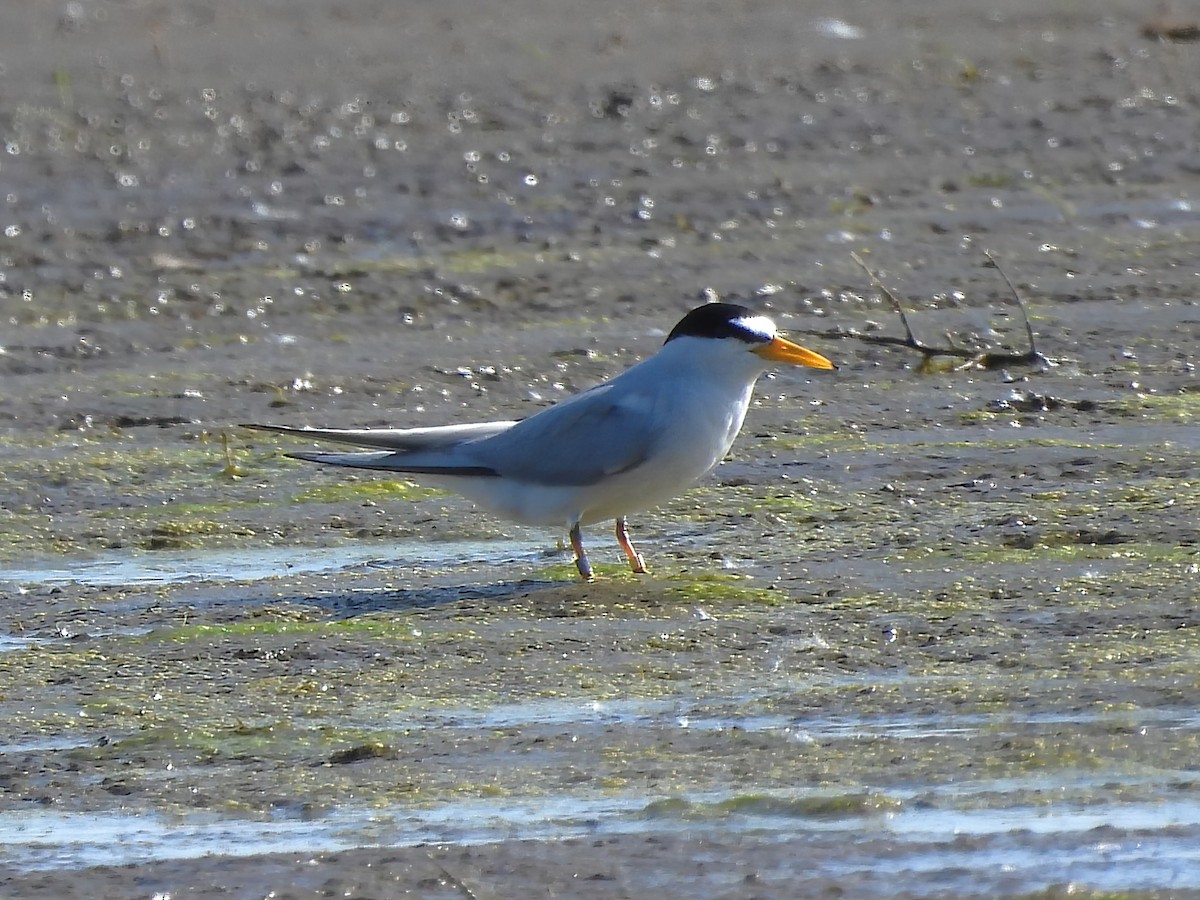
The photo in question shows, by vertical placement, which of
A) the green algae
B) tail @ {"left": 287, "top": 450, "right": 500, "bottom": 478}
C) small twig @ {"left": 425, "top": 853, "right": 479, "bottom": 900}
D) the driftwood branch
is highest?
the driftwood branch

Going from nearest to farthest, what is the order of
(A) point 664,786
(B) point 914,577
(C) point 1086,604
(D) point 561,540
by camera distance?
1. (A) point 664,786
2. (C) point 1086,604
3. (B) point 914,577
4. (D) point 561,540

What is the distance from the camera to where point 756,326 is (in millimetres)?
6527

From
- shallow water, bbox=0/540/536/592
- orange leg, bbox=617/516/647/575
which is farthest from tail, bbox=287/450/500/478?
orange leg, bbox=617/516/647/575

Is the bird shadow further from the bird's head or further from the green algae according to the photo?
the green algae

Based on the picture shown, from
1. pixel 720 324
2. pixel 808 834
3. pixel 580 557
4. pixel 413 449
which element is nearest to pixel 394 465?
pixel 413 449

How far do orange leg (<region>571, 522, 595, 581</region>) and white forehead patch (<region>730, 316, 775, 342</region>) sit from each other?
0.70 meters

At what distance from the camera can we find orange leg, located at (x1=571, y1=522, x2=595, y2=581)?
6.29 m

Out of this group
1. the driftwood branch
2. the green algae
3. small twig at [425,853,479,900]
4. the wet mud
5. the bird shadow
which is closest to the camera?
small twig at [425,853,479,900]

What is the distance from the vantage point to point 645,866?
4055mm

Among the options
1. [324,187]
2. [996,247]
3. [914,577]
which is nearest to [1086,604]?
[914,577]

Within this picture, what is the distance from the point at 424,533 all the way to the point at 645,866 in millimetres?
2946

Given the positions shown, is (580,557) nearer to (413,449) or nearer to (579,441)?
(579,441)

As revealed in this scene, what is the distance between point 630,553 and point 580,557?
14 centimetres

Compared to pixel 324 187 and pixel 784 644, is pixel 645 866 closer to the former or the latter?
pixel 784 644
